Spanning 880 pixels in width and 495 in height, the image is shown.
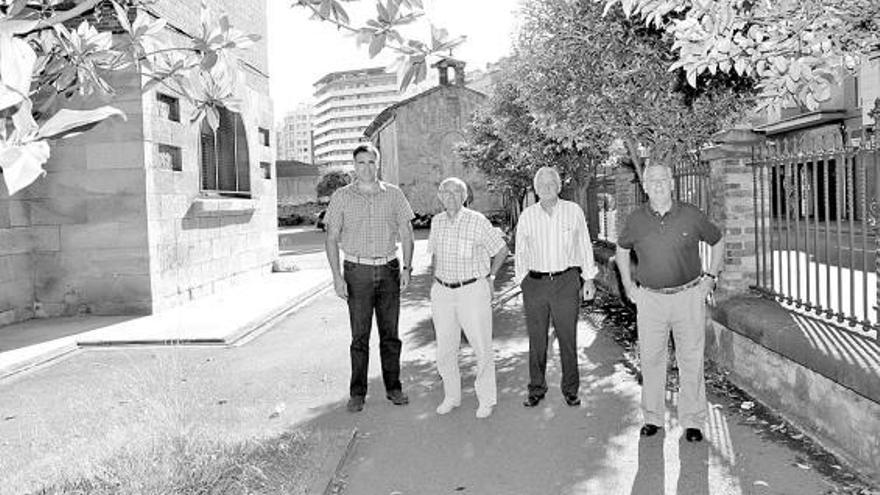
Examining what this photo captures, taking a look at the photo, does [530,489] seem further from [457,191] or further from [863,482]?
[457,191]

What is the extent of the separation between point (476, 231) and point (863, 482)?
9.69 ft

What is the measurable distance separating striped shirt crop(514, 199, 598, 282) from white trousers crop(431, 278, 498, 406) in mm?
449

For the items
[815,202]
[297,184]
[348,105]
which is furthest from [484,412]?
[348,105]

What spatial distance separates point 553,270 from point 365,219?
1529mm

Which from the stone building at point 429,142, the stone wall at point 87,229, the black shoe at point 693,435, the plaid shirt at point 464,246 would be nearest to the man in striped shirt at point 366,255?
the plaid shirt at point 464,246

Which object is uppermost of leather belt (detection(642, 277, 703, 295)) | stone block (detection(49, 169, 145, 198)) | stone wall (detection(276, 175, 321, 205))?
stone wall (detection(276, 175, 321, 205))

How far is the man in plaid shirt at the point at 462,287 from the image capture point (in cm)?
558

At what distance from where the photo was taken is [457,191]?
557 cm

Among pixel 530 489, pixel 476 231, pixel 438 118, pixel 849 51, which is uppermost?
pixel 438 118

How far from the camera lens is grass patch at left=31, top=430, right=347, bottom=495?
3.81m

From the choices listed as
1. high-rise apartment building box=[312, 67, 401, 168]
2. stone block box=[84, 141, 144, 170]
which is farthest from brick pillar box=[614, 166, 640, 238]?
high-rise apartment building box=[312, 67, 401, 168]

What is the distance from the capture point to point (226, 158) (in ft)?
47.9

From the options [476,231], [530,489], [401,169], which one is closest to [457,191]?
[476,231]

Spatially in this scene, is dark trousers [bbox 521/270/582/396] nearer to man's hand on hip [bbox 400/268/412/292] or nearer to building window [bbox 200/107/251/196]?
man's hand on hip [bbox 400/268/412/292]
